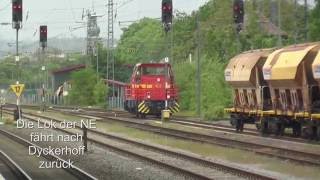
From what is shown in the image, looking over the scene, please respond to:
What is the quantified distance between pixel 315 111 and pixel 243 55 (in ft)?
29.6

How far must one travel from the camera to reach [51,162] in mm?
20562

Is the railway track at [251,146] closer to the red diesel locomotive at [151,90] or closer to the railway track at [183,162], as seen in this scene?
the railway track at [183,162]

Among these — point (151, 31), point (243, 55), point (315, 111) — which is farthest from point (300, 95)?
point (151, 31)

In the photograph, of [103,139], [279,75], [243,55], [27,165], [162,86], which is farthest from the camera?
[162,86]

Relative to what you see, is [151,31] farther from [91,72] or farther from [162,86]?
[162,86]

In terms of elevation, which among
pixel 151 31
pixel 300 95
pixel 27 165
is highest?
pixel 151 31

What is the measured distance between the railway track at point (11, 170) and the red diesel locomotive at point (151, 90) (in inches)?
1028

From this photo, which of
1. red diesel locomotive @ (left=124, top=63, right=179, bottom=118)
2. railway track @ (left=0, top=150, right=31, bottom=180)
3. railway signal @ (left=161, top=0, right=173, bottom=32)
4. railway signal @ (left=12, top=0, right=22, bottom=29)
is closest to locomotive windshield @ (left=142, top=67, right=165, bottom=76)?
red diesel locomotive @ (left=124, top=63, right=179, bottom=118)

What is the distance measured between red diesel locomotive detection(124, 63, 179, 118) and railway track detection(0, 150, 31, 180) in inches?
1028

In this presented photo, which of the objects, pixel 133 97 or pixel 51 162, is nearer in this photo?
pixel 51 162

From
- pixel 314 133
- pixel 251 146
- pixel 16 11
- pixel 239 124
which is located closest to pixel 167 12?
pixel 239 124

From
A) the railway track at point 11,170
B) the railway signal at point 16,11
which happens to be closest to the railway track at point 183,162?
the railway track at point 11,170

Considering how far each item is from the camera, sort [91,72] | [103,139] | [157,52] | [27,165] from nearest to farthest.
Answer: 1. [27,165]
2. [103,139]
3. [91,72]
4. [157,52]

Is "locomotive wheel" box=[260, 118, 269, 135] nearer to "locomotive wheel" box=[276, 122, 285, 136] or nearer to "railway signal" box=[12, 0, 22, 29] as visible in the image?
"locomotive wheel" box=[276, 122, 285, 136]
